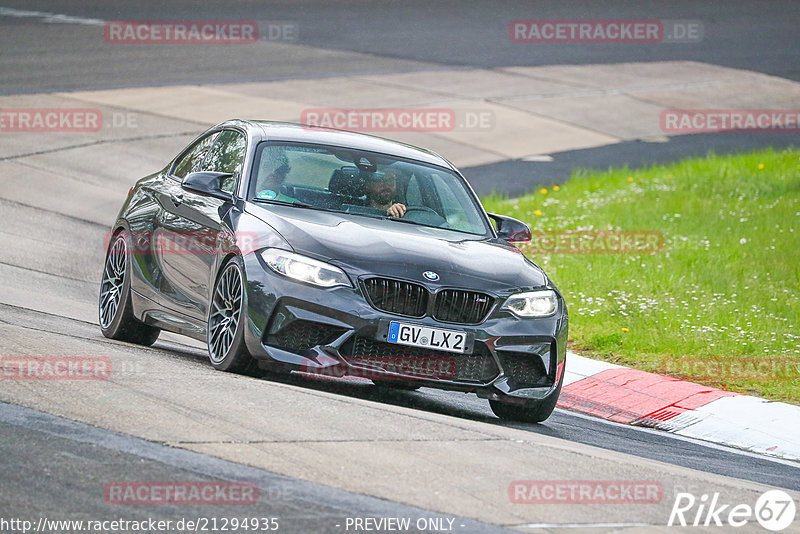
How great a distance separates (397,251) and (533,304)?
916 millimetres

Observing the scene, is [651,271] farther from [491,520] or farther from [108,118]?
[108,118]

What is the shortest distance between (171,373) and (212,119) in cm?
1489

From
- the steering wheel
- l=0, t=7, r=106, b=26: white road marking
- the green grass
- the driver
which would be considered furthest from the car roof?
l=0, t=7, r=106, b=26: white road marking

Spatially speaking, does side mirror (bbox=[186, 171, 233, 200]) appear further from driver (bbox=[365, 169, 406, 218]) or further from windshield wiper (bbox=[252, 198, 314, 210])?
driver (bbox=[365, 169, 406, 218])

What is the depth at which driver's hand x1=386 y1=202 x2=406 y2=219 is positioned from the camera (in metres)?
8.86

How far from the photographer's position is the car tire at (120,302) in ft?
32.2

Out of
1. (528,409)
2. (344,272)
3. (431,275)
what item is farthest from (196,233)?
(528,409)

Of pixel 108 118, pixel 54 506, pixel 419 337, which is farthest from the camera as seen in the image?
pixel 108 118

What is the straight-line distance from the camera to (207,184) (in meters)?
8.62

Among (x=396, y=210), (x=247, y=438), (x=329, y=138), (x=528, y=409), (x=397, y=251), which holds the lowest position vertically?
(x=528, y=409)

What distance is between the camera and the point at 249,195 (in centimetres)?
866

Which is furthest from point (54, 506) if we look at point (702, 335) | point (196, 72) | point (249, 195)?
point (196, 72)

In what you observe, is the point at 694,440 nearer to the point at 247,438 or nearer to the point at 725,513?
the point at 725,513

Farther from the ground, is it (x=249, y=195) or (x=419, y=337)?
(x=249, y=195)
